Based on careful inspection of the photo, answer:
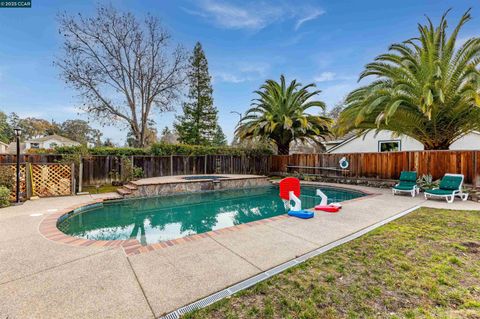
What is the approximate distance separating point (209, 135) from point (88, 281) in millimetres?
23111

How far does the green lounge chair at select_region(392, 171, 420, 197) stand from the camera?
8672mm

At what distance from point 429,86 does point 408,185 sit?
3.94m

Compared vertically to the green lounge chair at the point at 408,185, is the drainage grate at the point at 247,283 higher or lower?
lower

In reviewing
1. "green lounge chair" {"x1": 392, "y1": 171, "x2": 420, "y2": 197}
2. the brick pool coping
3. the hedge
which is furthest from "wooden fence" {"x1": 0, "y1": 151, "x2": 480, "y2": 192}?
the brick pool coping

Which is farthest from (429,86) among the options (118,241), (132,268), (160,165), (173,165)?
(160,165)

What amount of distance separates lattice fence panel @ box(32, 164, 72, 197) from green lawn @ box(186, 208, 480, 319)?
32.5 ft

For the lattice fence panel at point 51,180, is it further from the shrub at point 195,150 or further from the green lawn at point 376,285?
the green lawn at point 376,285

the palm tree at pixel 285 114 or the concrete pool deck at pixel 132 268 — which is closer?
the concrete pool deck at pixel 132 268

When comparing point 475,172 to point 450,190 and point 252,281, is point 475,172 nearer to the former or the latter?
point 450,190

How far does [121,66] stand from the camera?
17.1m

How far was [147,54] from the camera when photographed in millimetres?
17828

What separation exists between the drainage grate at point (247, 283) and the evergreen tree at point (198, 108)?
22.3 metres

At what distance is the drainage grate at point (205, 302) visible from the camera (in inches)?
83.7

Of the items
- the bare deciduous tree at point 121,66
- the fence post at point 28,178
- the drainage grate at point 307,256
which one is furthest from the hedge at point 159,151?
the drainage grate at point 307,256
